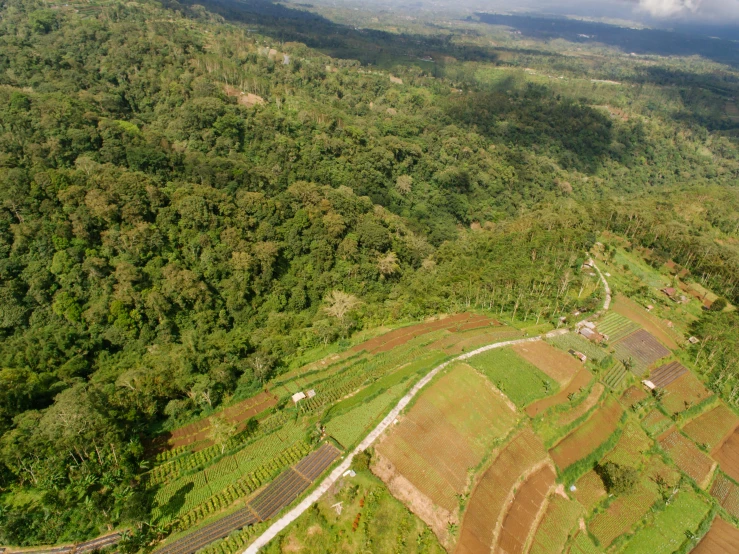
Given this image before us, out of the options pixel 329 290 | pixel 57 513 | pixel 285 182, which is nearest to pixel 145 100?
pixel 285 182

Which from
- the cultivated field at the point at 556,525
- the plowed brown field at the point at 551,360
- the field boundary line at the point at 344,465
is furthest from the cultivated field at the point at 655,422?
the field boundary line at the point at 344,465

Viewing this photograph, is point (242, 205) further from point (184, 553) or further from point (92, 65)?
point (92, 65)

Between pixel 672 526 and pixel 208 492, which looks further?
pixel 672 526

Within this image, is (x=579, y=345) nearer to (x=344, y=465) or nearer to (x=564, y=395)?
(x=564, y=395)

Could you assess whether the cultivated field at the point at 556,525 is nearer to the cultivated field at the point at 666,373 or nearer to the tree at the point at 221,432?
the cultivated field at the point at 666,373

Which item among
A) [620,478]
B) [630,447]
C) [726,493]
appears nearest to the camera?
[620,478]

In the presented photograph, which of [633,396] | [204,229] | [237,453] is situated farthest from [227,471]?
[633,396]
